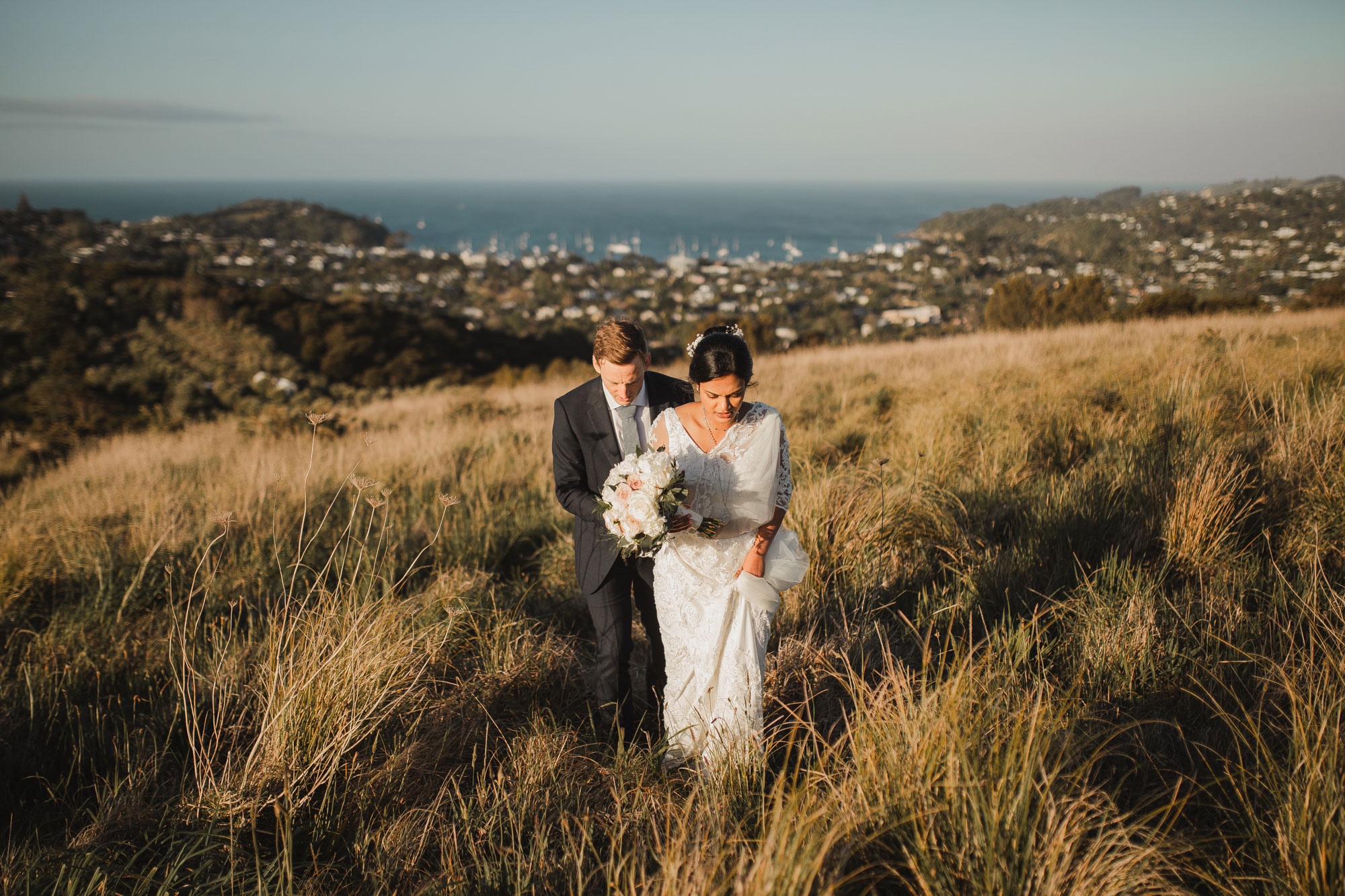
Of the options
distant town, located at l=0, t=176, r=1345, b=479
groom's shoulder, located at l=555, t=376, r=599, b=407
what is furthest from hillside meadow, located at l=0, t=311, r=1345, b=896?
distant town, located at l=0, t=176, r=1345, b=479

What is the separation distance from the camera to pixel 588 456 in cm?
297

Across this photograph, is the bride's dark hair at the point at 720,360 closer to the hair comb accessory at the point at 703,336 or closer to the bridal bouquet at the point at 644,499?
the hair comb accessory at the point at 703,336

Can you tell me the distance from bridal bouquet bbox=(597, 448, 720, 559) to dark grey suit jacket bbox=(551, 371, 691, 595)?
1.78 ft

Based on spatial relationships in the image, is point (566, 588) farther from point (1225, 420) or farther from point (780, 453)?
point (1225, 420)

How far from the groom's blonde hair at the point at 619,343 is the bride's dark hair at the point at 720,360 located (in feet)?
1.07

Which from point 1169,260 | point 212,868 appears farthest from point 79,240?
point 1169,260

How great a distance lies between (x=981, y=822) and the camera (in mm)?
1651

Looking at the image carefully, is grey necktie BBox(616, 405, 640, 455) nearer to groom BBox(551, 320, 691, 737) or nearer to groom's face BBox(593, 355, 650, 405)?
groom BBox(551, 320, 691, 737)

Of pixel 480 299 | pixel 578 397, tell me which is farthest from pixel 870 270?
pixel 578 397

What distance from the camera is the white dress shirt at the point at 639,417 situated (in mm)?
2943

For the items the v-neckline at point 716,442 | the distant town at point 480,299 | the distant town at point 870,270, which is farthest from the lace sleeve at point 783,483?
the distant town at point 870,270

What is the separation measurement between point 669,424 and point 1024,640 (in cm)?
163

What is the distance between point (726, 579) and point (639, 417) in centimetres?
88

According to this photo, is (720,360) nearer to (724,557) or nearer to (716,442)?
(716,442)
